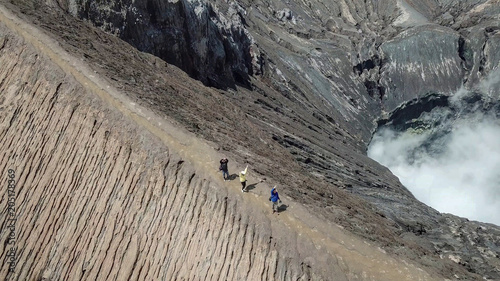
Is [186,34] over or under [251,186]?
under

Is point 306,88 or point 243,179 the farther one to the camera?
point 306,88

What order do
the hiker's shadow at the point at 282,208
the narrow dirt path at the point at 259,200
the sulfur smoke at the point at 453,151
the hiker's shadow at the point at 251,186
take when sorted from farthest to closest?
the sulfur smoke at the point at 453,151 → the hiker's shadow at the point at 251,186 → the hiker's shadow at the point at 282,208 → the narrow dirt path at the point at 259,200

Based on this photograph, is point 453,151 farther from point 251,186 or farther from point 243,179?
point 243,179

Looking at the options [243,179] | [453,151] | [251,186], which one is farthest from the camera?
[453,151]

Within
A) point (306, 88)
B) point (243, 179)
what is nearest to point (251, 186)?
point (243, 179)

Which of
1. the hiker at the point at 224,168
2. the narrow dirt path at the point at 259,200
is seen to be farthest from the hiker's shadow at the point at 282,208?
the hiker at the point at 224,168

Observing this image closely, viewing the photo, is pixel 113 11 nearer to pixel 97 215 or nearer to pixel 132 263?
pixel 97 215

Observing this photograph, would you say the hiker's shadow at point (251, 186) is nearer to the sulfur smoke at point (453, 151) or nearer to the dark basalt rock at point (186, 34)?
the dark basalt rock at point (186, 34)
